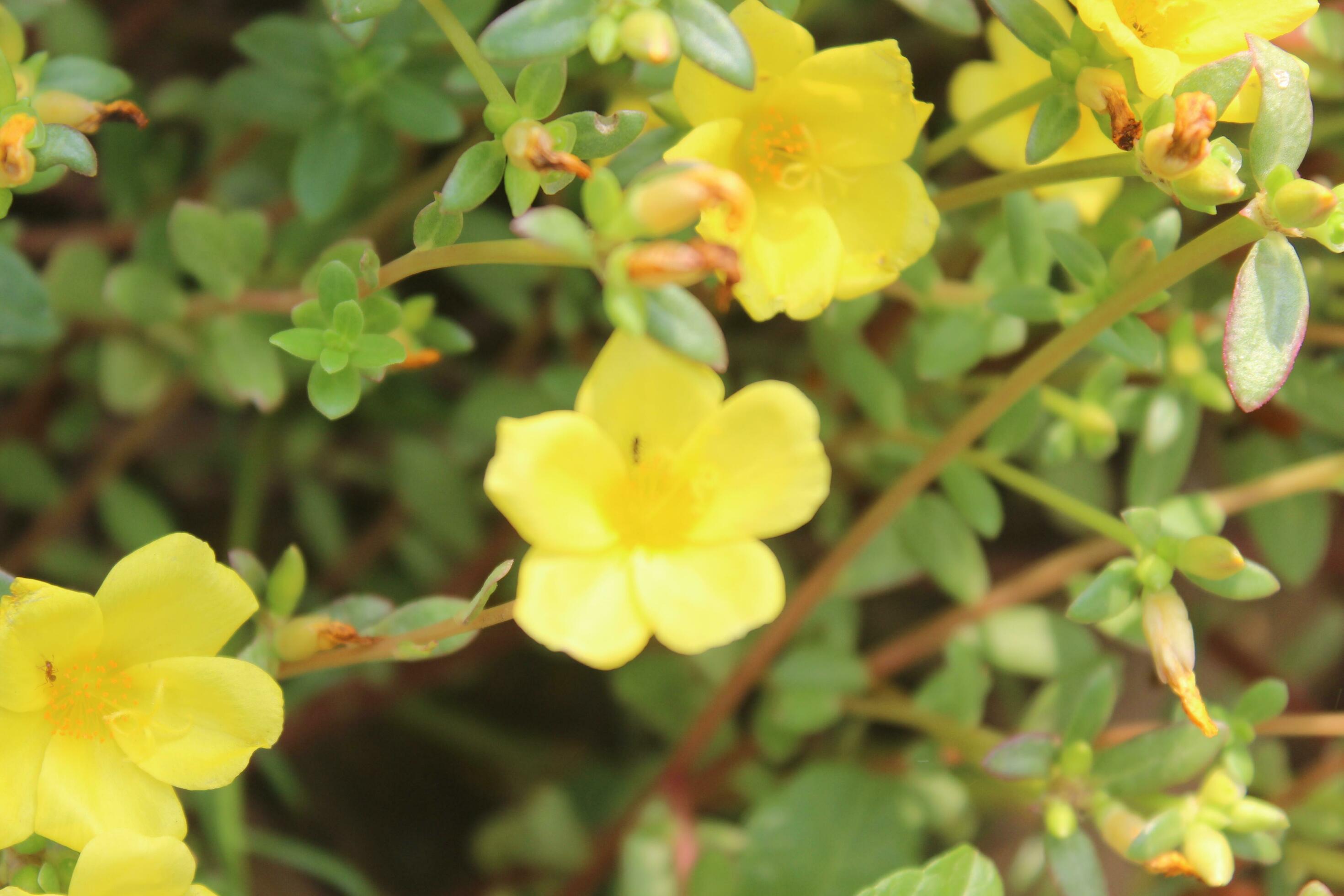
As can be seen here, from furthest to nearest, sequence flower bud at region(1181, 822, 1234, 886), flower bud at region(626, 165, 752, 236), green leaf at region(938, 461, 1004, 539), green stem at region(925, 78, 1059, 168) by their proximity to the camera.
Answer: green leaf at region(938, 461, 1004, 539) < green stem at region(925, 78, 1059, 168) < flower bud at region(1181, 822, 1234, 886) < flower bud at region(626, 165, 752, 236)

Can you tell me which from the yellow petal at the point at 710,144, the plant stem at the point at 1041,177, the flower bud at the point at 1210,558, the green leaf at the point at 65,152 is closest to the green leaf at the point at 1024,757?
the flower bud at the point at 1210,558

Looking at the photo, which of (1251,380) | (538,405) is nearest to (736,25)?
(1251,380)

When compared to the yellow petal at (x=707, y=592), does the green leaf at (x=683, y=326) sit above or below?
above

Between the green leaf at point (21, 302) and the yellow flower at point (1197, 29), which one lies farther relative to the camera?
the green leaf at point (21, 302)

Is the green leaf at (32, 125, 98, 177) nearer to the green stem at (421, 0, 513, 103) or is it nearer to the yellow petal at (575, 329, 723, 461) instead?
the green stem at (421, 0, 513, 103)

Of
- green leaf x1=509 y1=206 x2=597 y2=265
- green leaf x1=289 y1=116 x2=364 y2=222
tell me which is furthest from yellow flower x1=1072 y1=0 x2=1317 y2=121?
green leaf x1=289 y1=116 x2=364 y2=222

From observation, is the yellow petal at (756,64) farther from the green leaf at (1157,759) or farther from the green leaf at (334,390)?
the green leaf at (1157,759)
